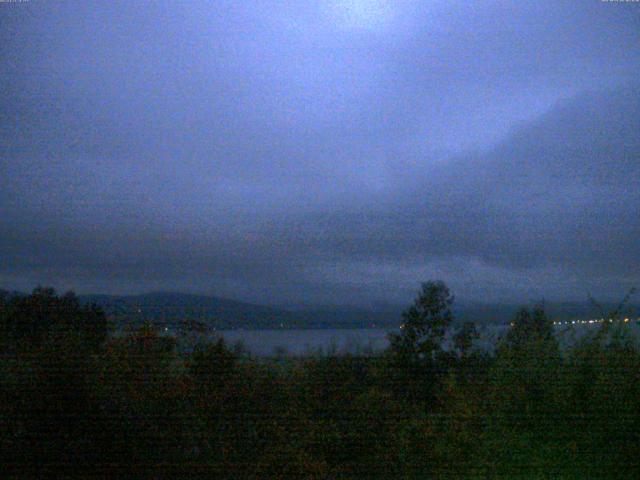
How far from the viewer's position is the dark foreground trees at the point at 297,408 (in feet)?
20.2

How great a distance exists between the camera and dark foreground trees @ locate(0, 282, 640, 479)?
6145 millimetres

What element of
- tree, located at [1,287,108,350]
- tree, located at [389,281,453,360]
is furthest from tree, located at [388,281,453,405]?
tree, located at [1,287,108,350]

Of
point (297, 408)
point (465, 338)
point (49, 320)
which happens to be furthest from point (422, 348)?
point (49, 320)

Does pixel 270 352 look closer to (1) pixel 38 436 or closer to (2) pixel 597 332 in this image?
(1) pixel 38 436

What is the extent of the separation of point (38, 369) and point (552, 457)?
500 cm

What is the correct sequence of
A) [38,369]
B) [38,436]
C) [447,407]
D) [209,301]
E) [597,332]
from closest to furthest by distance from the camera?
[38,436] → [38,369] → [447,407] → [597,332] → [209,301]

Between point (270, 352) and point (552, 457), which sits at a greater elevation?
point (270, 352)

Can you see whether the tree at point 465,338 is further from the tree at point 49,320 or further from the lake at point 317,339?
the tree at point 49,320

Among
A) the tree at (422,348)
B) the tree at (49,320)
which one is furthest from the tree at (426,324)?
the tree at (49,320)

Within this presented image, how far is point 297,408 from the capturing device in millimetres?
7055

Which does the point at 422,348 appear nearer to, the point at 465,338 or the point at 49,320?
the point at 465,338

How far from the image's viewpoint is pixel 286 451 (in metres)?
6.50

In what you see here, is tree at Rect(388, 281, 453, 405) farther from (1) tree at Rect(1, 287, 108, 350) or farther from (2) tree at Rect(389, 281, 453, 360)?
(1) tree at Rect(1, 287, 108, 350)

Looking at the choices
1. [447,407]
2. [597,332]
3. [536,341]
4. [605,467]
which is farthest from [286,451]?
[597,332]
